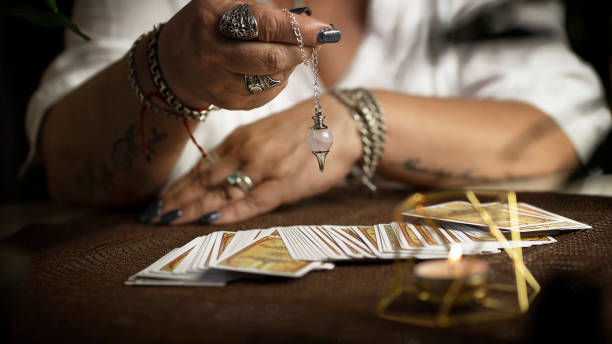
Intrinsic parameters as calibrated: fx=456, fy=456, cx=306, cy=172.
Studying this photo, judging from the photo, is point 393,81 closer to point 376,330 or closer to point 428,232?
point 428,232

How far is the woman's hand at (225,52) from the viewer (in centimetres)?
70

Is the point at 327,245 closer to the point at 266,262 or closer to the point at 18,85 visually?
the point at 266,262

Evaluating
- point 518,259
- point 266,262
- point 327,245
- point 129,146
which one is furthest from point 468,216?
point 129,146

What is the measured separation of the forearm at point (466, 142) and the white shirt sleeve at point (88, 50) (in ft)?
2.58

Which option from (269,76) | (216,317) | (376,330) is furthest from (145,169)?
(376,330)

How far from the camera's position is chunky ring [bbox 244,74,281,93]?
0.78 meters

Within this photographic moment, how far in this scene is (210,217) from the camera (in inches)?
41.2

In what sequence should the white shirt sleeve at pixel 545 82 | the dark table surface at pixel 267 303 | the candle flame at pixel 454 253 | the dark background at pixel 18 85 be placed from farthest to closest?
the dark background at pixel 18 85 < the white shirt sleeve at pixel 545 82 < the candle flame at pixel 454 253 < the dark table surface at pixel 267 303

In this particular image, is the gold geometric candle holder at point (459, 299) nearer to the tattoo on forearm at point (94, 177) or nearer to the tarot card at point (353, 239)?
the tarot card at point (353, 239)

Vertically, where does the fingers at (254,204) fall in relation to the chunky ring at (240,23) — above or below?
below

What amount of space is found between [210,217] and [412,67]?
→ 121 cm

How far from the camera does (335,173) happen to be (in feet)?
4.04

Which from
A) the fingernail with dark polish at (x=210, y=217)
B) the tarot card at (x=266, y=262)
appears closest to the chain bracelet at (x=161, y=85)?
the fingernail with dark polish at (x=210, y=217)

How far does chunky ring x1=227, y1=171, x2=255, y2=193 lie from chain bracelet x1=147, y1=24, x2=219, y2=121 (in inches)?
8.9
